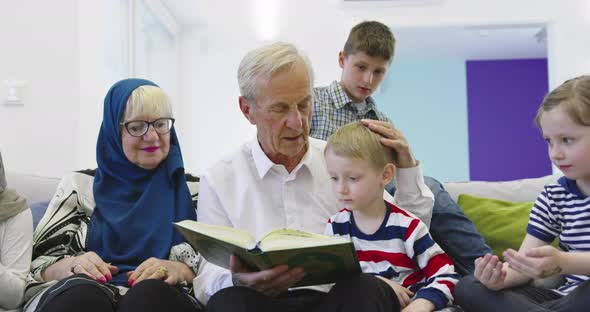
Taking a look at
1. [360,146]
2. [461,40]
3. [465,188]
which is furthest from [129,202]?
[461,40]

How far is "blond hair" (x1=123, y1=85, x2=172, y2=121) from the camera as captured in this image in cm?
201

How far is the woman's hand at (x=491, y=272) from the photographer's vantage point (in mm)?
1479

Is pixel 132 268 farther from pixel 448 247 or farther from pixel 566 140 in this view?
pixel 566 140

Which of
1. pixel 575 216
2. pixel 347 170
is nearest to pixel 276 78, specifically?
pixel 347 170

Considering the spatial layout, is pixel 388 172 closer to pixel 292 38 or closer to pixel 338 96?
pixel 338 96

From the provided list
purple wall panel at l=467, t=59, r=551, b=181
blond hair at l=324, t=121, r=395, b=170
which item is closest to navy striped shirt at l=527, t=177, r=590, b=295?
blond hair at l=324, t=121, r=395, b=170

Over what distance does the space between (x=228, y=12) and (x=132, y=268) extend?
4.78 m

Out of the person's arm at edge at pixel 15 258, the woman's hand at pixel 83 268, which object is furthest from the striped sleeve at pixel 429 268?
the person's arm at edge at pixel 15 258

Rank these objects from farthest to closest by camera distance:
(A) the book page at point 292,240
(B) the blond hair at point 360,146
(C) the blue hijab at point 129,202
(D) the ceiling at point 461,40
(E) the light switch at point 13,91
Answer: (D) the ceiling at point 461,40
(E) the light switch at point 13,91
(C) the blue hijab at point 129,202
(B) the blond hair at point 360,146
(A) the book page at point 292,240

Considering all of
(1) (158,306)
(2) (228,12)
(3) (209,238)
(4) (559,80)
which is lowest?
(1) (158,306)

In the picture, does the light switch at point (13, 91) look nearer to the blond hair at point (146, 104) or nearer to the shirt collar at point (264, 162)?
the blond hair at point (146, 104)

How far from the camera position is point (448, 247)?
2020 millimetres

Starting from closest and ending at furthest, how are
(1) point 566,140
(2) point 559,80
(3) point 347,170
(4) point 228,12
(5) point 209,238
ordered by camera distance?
(5) point 209,238, (1) point 566,140, (3) point 347,170, (2) point 559,80, (4) point 228,12

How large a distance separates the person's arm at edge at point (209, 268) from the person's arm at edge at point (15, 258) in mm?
479
